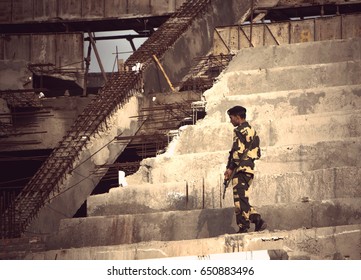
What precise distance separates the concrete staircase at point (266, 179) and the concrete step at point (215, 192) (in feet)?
0.05

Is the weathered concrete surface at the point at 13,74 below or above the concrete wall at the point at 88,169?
above

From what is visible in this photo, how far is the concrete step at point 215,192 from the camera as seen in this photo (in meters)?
22.8

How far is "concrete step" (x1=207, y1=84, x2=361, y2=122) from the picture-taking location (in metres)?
25.9

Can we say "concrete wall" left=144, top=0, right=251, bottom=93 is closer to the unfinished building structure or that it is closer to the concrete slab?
the unfinished building structure

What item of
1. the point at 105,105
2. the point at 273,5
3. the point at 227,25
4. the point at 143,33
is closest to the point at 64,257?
the point at 105,105

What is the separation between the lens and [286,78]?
27500mm

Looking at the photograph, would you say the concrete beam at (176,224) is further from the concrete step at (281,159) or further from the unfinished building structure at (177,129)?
the concrete step at (281,159)

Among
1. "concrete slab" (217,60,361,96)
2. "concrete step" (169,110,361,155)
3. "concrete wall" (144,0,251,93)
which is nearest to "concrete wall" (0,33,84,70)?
"concrete wall" (144,0,251,93)

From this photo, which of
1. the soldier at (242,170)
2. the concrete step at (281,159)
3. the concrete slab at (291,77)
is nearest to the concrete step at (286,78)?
the concrete slab at (291,77)

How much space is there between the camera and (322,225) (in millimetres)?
21797

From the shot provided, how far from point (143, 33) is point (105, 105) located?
1181 centimetres

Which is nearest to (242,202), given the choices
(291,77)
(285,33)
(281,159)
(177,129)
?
(281,159)

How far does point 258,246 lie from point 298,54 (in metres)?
8.11

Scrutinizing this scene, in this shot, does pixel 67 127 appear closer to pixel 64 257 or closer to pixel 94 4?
pixel 94 4
